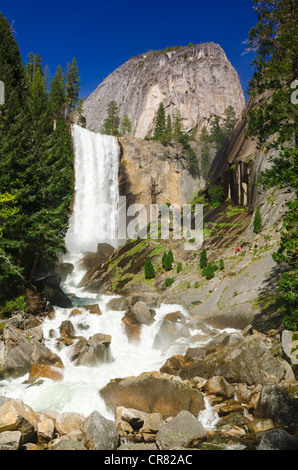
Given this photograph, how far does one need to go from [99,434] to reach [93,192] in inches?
Answer: 2205

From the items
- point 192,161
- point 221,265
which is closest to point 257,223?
point 221,265

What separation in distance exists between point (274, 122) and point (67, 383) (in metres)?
19.4

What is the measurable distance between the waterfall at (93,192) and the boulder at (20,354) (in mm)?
39591

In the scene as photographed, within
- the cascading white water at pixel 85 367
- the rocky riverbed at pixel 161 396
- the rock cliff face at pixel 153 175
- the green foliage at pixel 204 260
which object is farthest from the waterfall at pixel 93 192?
the rocky riverbed at pixel 161 396

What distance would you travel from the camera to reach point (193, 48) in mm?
153125

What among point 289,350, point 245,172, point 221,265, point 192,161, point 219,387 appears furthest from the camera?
point 192,161

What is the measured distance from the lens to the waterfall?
196ft

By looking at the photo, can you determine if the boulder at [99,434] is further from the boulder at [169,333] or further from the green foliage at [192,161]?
Result: the green foliage at [192,161]

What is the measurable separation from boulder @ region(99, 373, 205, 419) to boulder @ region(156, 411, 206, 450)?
2.00 meters

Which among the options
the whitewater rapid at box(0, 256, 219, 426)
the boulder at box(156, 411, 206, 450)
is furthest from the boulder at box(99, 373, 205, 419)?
the boulder at box(156, 411, 206, 450)

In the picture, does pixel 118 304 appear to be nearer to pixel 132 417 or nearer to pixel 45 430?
pixel 132 417

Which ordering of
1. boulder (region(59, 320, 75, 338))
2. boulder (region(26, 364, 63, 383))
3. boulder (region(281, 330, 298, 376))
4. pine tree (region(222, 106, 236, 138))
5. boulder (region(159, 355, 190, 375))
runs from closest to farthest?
1. boulder (region(281, 330, 298, 376))
2. boulder (region(26, 364, 63, 383))
3. boulder (region(159, 355, 190, 375))
4. boulder (region(59, 320, 75, 338))
5. pine tree (region(222, 106, 236, 138))

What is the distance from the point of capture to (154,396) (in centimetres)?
1360

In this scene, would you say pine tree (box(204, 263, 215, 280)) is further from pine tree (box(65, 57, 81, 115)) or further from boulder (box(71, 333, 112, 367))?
pine tree (box(65, 57, 81, 115))
